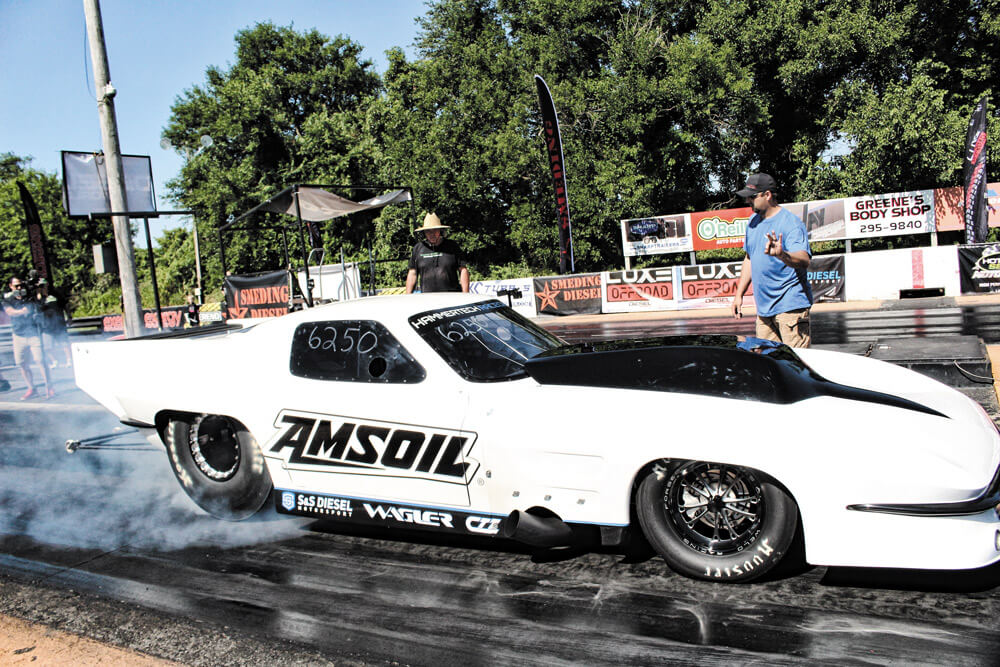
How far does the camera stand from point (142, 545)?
165 inches

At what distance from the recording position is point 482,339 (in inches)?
158

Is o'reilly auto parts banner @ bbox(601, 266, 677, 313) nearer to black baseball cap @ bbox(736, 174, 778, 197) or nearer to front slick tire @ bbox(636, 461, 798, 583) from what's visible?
black baseball cap @ bbox(736, 174, 778, 197)

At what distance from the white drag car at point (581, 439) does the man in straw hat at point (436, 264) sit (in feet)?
8.47

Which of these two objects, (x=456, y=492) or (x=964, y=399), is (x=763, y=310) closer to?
(x=964, y=399)

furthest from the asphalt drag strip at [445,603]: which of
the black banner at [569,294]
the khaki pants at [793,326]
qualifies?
the black banner at [569,294]

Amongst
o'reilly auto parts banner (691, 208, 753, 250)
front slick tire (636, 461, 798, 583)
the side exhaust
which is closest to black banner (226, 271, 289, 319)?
o'reilly auto parts banner (691, 208, 753, 250)

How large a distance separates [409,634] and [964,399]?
110 inches

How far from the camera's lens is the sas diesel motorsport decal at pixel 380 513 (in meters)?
3.41

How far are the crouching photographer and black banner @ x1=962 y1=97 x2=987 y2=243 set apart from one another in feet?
71.7

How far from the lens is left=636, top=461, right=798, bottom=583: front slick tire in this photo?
9.46 ft

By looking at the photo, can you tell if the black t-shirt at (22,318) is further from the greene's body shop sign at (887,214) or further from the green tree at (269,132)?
the green tree at (269,132)

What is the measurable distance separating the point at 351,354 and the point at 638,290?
17225mm

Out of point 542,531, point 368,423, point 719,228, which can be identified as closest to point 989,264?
point 719,228

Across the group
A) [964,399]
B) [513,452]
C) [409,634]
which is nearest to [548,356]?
[513,452]
